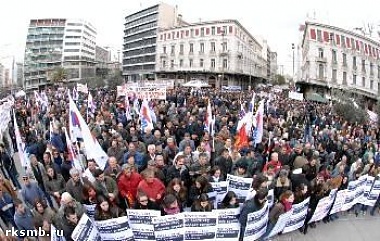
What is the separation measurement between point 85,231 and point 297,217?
422cm

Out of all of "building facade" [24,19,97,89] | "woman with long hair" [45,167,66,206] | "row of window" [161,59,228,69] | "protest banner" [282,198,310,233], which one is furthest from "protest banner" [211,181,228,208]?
"building facade" [24,19,97,89]

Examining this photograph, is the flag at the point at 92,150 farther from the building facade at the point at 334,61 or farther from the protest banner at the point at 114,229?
the building facade at the point at 334,61

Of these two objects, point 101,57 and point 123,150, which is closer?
point 123,150

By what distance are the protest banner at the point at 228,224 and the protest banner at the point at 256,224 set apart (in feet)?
0.62

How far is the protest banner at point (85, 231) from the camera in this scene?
653 centimetres

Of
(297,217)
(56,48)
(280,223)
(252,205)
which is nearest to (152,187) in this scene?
(252,205)

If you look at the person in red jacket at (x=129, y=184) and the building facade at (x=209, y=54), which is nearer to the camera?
the person in red jacket at (x=129, y=184)

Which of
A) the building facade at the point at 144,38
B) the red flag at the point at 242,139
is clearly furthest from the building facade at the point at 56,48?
the red flag at the point at 242,139

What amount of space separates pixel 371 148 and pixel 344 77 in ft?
155

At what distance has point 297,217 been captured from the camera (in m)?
8.93

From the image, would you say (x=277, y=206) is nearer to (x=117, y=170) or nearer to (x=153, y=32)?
(x=117, y=170)

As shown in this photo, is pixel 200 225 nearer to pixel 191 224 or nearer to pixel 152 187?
pixel 191 224

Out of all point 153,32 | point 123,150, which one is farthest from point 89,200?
point 153,32

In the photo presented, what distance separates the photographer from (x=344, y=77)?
192 feet
